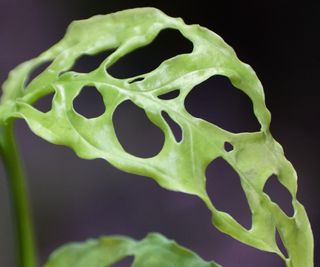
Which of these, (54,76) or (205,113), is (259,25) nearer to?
(205,113)

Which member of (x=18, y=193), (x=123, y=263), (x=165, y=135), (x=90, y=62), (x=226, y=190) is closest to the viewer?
(x=165, y=135)

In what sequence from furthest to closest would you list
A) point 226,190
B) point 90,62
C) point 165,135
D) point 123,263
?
point 90,62 < point 226,190 < point 123,263 < point 165,135

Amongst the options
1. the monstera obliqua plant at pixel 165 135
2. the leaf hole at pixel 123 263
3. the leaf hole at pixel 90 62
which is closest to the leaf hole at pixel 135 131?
the leaf hole at pixel 90 62

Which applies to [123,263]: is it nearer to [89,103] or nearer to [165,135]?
[89,103]

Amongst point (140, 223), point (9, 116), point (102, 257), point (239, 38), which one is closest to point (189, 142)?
point (9, 116)

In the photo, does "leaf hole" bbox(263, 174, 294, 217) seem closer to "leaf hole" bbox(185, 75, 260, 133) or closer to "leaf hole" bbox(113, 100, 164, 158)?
"leaf hole" bbox(185, 75, 260, 133)

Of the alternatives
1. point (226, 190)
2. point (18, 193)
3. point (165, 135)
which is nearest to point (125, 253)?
point (18, 193)

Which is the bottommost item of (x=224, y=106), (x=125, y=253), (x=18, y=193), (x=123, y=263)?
(x=123, y=263)
